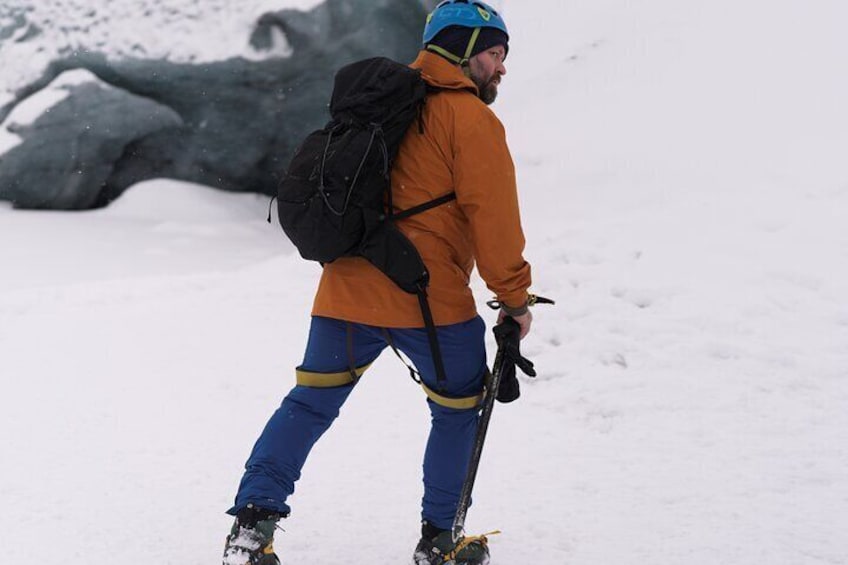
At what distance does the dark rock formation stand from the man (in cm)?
1012

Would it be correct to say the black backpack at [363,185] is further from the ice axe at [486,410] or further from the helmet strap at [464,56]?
the ice axe at [486,410]

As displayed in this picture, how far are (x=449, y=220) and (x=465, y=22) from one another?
644mm

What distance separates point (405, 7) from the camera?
12.7 meters

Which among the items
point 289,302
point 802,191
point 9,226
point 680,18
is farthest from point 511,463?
point 9,226

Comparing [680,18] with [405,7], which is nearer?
[680,18]

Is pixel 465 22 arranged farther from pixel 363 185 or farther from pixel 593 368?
pixel 593 368

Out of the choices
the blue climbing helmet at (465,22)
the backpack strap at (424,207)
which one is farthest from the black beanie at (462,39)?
the backpack strap at (424,207)

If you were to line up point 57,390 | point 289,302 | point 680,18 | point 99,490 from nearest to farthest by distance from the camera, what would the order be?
1. point 99,490
2. point 57,390
3. point 289,302
4. point 680,18

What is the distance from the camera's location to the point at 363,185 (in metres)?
2.61

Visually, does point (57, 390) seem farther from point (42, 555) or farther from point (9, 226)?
point (9, 226)

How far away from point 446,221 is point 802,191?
476 cm

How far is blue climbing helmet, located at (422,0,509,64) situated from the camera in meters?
2.72

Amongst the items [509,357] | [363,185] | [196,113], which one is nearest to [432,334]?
[509,357]

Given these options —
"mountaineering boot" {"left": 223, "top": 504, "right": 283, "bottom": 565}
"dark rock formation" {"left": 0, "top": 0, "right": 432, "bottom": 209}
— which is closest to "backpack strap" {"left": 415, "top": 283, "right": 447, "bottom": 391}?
"mountaineering boot" {"left": 223, "top": 504, "right": 283, "bottom": 565}
